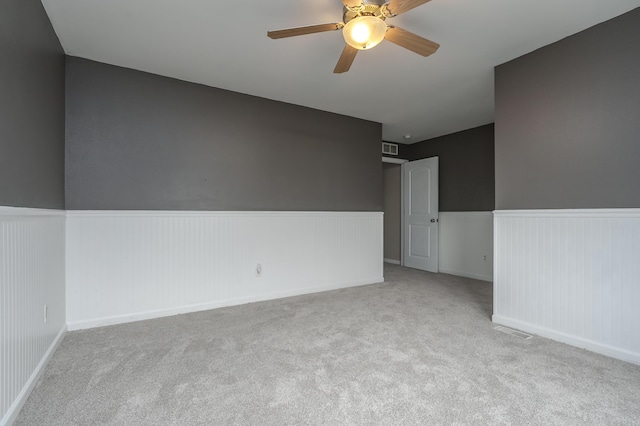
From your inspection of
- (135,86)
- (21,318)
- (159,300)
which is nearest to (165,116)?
(135,86)

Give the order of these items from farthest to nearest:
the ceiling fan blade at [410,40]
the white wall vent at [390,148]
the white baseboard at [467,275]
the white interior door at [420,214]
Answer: the white wall vent at [390,148] → the white interior door at [420,214] → the white baseboard at [467,275] → the ceiling fan blade at [410,40]

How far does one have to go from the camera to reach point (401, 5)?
1766 mm

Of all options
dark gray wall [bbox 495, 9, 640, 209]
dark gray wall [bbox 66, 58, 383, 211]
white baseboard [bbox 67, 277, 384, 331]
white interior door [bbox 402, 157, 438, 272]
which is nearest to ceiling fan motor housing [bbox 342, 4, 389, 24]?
dark gray wall [bbox 495, 9, 640, 209]

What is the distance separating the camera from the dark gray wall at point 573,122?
7.16 ft

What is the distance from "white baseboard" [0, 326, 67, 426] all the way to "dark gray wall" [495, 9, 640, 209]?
3.58m

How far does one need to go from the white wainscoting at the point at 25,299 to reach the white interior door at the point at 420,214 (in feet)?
16.5

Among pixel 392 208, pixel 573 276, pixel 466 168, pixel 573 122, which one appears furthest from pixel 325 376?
pixel 392 208

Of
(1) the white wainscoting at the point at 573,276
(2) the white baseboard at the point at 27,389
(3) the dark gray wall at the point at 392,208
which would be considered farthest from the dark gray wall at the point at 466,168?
(2) the white baseboard at the point at 27,389

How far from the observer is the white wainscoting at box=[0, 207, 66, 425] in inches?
56.2

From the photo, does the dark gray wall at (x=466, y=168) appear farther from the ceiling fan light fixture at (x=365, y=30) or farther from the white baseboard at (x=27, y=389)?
the white baseboard at (x=27, y=389)

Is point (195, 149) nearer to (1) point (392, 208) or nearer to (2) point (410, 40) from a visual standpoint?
(2) point (410, 40)

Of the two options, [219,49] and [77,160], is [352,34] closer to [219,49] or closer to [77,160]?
[219,49]

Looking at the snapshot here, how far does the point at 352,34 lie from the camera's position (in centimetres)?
188

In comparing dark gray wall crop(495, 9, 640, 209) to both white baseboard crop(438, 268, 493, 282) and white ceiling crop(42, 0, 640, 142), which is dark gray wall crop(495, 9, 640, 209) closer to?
white ceiling crop(42, 0, 640, 142)
